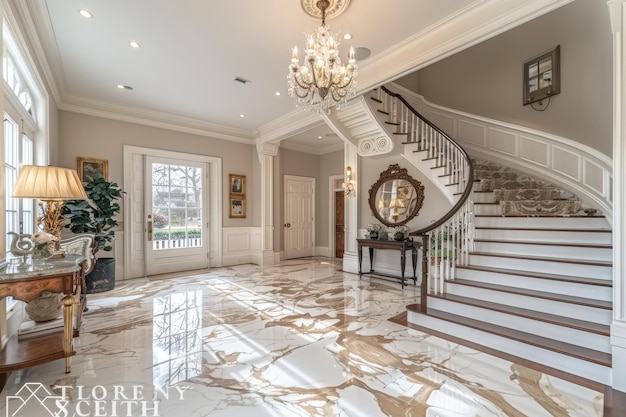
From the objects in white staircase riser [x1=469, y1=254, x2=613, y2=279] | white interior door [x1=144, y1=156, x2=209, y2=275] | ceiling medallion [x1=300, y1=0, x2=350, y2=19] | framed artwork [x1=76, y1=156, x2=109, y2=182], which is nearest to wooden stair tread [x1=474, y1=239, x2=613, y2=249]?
white staircase riser [x1=469, y1=254, x2=613, y2=279]

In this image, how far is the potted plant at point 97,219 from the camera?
4.21m

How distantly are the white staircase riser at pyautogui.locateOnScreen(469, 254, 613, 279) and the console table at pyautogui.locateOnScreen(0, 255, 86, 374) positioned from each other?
4018 millimetres

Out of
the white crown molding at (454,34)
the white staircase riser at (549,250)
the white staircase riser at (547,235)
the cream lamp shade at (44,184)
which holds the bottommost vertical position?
the white staircase riser at (549,250)

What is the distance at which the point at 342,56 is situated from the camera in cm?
355

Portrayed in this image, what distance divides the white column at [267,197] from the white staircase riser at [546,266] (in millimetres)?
4366

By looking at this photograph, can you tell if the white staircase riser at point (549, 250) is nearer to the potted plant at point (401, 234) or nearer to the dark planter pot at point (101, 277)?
the potted plant at point (401, 234)

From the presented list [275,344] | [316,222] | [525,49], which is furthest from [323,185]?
[275,344]

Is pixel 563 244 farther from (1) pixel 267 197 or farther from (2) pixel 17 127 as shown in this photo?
(2) pixel 17 127

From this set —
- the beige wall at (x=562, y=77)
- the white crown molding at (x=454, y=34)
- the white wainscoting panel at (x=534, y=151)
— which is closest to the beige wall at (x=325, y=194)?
the beige wall at (x=562, y=77)

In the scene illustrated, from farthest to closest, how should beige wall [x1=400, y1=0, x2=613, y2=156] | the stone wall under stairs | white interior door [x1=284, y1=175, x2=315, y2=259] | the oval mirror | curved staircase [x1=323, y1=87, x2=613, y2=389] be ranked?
white interior door [x1=284, y1=175, x2=315, y2=259], the oval mirror, beige wall [x1=400, y1=0, x2=613, y2=156], the stone wall under stairs, curved staircase [x1=323, y1=87, x2=613, y2=389]

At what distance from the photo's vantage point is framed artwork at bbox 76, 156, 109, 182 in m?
4.75

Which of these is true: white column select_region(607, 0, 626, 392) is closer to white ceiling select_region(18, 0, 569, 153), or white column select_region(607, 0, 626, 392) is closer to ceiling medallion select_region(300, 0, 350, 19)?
white ceiling select_region(18, 0, 569, 153)

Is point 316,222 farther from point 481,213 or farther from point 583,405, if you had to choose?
point 583,405

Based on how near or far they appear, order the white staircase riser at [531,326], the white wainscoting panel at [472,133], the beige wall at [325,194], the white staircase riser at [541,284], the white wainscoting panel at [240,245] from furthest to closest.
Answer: the beige wall at [325,194] < the white wainscoting panel at [240,245] < the white wainscoting panel at [472,133] < the white staircase riser at [541,284] < the white staircase riser at [531,326]
